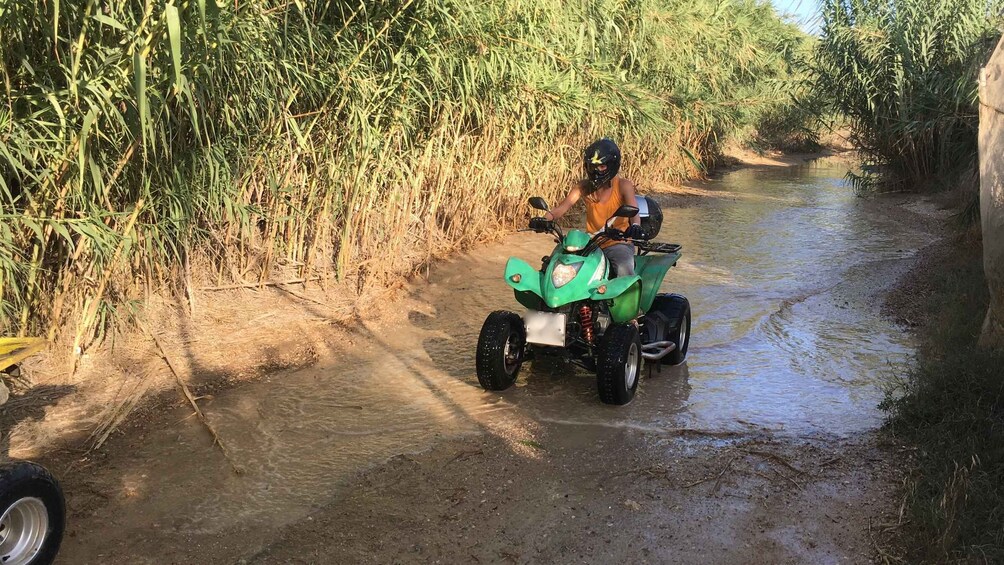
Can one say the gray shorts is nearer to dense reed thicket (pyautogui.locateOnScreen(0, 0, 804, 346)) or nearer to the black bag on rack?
the black bag on rack

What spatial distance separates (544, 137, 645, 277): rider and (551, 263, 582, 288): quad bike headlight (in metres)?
0.36

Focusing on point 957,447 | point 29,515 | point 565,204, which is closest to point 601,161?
point 565,204

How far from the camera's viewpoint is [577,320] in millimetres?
4738

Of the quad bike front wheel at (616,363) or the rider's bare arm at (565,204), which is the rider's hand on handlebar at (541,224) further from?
the quad bike front wheel at (616,363)

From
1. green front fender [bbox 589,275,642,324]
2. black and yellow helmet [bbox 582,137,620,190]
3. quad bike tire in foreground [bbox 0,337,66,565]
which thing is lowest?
quad bike tire in foreground [bbox 0,337,66,565]

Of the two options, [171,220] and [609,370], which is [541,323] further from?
[171,220]

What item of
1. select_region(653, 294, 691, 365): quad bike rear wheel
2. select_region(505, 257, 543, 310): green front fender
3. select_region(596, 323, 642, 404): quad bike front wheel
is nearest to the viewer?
select_region(596, 323, 642, 404): quad bike front wheel

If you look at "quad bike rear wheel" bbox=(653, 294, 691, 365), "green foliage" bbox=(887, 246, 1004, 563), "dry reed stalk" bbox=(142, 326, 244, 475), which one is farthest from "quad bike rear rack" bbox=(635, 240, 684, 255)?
"dry reed stalk" bbox=(142, 326, 244, 475)

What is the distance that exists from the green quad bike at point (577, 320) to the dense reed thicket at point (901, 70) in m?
7.97

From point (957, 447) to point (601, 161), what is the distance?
246cm

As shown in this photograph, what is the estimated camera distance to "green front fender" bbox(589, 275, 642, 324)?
4.54 m

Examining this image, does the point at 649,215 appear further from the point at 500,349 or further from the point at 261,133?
the point at 261,133

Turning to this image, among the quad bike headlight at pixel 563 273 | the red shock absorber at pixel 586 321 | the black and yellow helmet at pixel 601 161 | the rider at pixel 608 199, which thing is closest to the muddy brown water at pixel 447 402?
the red shock absorber at pixel 586 321

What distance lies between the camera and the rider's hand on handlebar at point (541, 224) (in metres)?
4.73
